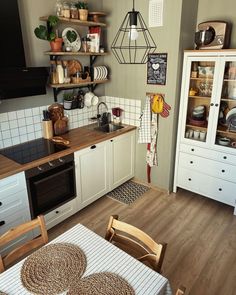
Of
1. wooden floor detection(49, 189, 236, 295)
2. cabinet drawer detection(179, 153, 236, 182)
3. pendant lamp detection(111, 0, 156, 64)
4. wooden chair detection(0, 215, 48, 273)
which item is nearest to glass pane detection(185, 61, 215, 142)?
cabinet drawer detection(179, 153, 236, 182)

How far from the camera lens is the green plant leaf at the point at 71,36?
262 centimetres

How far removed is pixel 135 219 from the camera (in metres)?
2.68

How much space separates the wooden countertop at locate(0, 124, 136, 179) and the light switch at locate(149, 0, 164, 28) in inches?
49.0

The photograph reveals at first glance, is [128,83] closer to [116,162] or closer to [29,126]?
[116,162]

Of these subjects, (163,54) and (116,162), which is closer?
(163,54)

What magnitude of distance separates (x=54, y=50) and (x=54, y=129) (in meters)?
0.84

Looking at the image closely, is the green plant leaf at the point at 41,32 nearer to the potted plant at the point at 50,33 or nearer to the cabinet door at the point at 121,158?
the potted plant at the point at 50,33

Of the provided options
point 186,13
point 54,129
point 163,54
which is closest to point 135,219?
point 54,129

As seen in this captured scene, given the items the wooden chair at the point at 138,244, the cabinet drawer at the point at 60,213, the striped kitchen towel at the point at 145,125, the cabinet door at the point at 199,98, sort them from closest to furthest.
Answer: the wooden chair at the point at 138,244, the cabinet drawer at the point at 60,213, the cabinet door at the point at 199,98, the striped kitchen towel at the point at 145,125

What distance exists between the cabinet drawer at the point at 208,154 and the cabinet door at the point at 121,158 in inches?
26.7

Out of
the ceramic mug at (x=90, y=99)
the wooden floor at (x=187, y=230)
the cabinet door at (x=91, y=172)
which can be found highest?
the ceramic mug at (x=90, y=99)

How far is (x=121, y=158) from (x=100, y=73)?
3.70 ft

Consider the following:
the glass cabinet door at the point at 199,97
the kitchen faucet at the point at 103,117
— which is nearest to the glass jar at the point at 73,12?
the kitchen faucet at the point at 103,117

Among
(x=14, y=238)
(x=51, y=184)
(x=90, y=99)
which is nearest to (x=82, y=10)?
(x=90, y=99)
